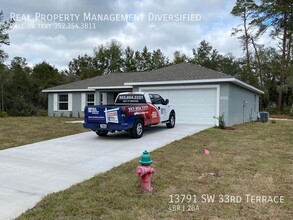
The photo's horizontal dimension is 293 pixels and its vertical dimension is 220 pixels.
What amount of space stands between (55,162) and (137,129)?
13.4 ft

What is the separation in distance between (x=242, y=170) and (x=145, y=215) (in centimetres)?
311

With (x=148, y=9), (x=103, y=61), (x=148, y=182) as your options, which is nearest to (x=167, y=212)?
(x=148, y=182)

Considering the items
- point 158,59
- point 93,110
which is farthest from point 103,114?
point 158,59

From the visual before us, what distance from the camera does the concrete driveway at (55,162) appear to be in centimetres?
460

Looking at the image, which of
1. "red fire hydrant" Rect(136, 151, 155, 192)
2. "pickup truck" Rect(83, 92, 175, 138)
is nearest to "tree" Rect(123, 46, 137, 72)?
"pickup truck" Rect(83, 92, 175, 138)

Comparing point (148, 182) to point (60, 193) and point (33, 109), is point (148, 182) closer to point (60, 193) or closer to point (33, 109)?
point (60, 193)

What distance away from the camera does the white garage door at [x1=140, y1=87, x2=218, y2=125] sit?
49.5ft

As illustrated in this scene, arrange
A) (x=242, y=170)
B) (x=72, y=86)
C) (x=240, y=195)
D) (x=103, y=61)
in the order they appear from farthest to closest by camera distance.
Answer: (x=103, y=61)
(x=72, y=86)
(x=242, y=170)
(x=240, y=195)

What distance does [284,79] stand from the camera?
115 feet

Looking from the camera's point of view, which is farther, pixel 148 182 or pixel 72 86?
pixel 72 86

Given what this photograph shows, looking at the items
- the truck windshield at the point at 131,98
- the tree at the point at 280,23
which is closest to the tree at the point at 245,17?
the tree at the point at 280,23

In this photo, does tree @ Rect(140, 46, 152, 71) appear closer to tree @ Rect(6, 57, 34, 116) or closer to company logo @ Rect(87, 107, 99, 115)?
tree @ Rect(6, 57, 34, 116)

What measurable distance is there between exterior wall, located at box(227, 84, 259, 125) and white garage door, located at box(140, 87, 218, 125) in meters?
0.98

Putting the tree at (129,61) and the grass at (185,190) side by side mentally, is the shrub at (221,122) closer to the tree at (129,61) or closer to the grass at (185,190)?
the grass at (185,190)
